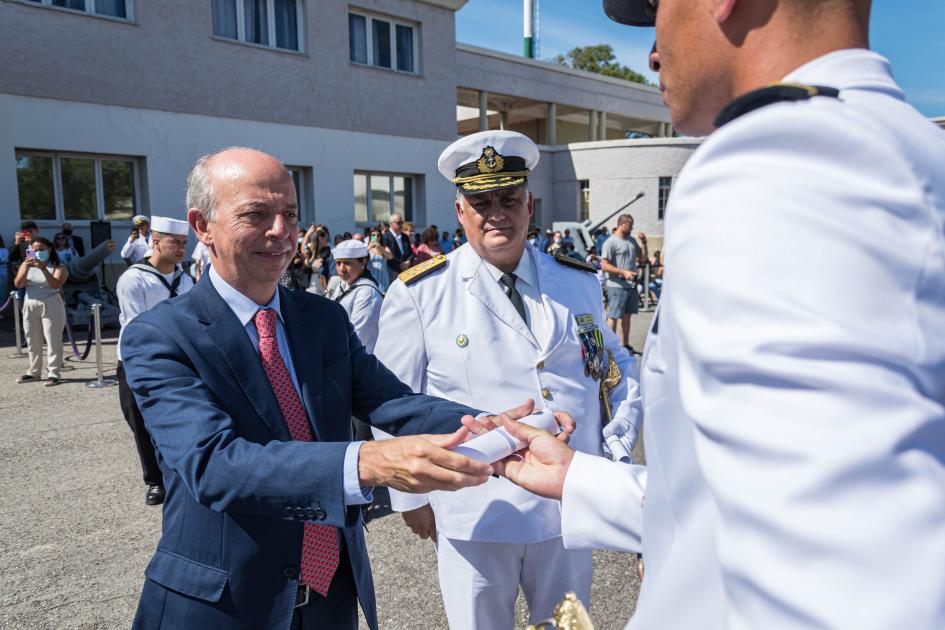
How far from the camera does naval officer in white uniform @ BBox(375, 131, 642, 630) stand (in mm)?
2369

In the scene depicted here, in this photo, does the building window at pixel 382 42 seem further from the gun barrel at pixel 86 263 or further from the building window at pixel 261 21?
the gun barrel at pixel 86 263

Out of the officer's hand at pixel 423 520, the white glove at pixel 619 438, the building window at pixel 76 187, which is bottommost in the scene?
the officer's hand at pixel 423 520

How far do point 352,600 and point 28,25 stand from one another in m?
16.2

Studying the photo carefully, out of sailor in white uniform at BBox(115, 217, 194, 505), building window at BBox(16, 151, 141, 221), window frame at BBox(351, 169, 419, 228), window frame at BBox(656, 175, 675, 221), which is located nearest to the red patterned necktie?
sailor in white uniform at BBox(115, 217, 194, 505)

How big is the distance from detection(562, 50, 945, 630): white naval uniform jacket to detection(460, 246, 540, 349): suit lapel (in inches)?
Result: 73.6

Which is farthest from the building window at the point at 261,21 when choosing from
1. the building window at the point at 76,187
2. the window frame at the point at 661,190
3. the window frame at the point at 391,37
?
the window frame at the point at 661,190

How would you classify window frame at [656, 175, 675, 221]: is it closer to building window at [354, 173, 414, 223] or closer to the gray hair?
building window at [354, 173, 414, 223]

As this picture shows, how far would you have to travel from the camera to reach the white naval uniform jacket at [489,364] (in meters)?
2.35

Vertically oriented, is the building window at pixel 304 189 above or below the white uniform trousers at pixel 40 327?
above

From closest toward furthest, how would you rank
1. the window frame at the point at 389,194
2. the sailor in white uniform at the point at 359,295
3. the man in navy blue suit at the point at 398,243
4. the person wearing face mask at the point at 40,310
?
the sailor in white uniform at the point at 359,295 < the person wearing face mask at the point at 40,310 < the man in navy blue suit at the point at 398,243 < the window frame at the point at 389,194

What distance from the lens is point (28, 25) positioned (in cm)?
1371

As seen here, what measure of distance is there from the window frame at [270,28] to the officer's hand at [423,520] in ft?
54.9

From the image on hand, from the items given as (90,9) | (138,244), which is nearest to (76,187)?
(90,9)

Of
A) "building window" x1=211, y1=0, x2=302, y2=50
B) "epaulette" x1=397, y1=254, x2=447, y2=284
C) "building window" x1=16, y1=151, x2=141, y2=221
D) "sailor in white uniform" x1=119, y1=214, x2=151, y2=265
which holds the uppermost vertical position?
"building window" x1=211, y1=0, x2=302, y2=50
